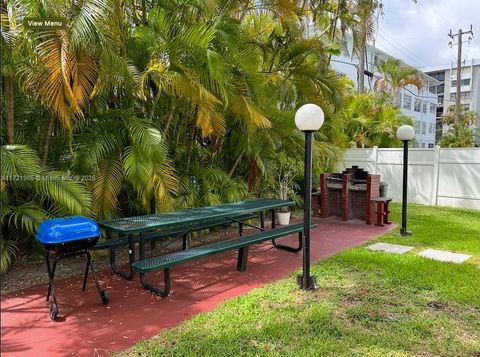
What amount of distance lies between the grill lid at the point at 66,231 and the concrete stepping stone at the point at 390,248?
4.34 metres

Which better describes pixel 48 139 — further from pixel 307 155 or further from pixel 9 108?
pixel 307 155

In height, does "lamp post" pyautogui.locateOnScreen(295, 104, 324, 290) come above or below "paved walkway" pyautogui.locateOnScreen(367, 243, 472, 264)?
above

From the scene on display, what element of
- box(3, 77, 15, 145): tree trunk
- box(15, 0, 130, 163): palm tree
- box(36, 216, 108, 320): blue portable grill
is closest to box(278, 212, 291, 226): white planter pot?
box(15, 0, 130, 163): palm tree

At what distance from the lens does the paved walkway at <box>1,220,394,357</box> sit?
9.92 feet

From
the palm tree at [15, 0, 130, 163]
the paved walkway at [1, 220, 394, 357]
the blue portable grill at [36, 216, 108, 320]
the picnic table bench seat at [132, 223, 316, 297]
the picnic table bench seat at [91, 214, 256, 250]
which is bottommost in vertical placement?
the paved walkway at [1, 220, 394, 357]

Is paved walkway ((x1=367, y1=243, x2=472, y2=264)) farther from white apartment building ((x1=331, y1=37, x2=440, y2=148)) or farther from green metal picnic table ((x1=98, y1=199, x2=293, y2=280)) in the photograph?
white apartment building ((x1=331, y1=37, x2=440, y2=148))

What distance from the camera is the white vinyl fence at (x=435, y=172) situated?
1010 cm

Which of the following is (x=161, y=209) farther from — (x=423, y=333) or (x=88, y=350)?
(x=423, y=333)

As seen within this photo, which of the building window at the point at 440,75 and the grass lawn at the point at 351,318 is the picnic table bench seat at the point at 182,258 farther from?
the building window at the point at 440,75

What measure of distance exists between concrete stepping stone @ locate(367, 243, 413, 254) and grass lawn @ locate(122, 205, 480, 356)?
67 cm

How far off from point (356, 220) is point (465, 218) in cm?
259

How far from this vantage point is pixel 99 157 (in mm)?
5105

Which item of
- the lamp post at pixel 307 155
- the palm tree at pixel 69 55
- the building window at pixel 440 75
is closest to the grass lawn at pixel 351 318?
the lamp post at pixel 307 155

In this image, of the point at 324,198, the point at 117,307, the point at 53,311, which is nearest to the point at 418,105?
the point at 324,198
